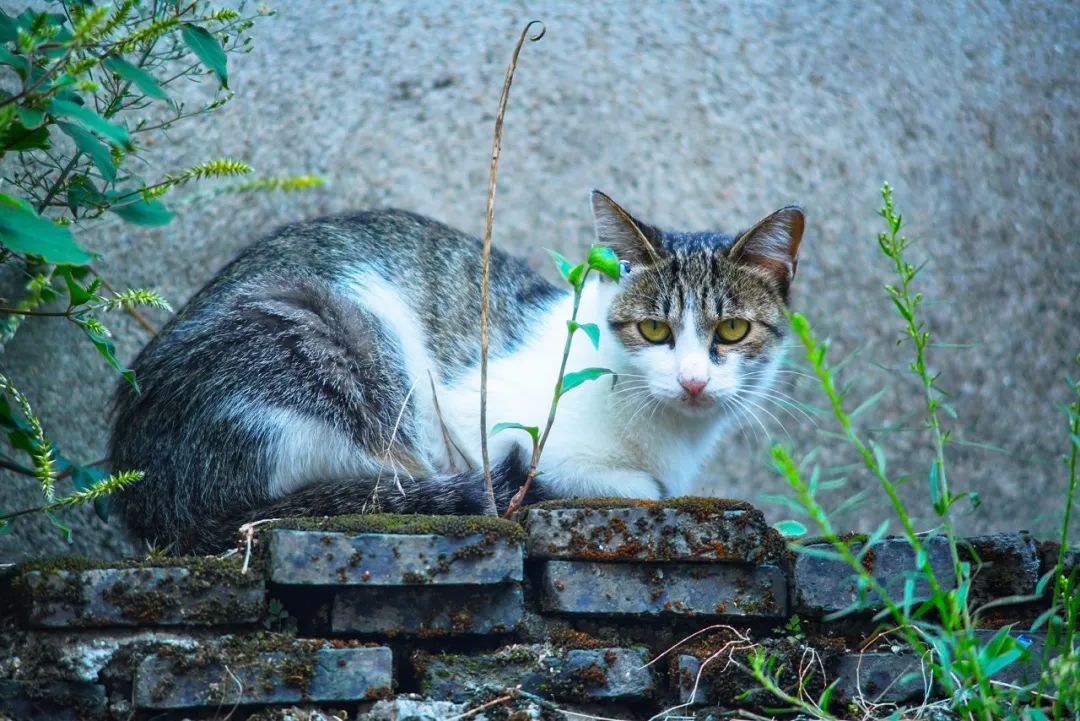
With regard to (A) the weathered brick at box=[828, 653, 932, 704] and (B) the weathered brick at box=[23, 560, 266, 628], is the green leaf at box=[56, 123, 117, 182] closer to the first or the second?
(B) the weathered brick at box=[23, 560, 266, 628]

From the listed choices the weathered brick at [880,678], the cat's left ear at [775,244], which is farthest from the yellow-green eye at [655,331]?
the weathered brick at [880,678]

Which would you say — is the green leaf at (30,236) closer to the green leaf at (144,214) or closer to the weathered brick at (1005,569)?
the green leaf at (144,214)

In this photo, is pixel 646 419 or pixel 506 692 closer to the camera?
pixel 506 692

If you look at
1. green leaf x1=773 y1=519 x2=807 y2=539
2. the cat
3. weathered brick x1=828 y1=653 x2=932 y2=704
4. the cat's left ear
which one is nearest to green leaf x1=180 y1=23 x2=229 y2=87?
the cat

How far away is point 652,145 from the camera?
401 cm

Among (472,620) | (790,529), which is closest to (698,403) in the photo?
(790,529)

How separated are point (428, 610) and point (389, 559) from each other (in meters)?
0.13

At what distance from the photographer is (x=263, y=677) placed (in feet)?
6.12

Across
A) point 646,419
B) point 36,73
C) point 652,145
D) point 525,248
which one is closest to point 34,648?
point 36,73

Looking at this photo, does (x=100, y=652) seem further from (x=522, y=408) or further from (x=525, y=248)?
(x=525, y=248)

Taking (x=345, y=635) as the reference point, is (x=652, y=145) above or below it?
above

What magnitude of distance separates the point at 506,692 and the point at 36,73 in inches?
61.1

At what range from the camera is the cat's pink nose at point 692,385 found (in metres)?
2.66

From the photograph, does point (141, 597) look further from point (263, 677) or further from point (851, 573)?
point (851, 573)
